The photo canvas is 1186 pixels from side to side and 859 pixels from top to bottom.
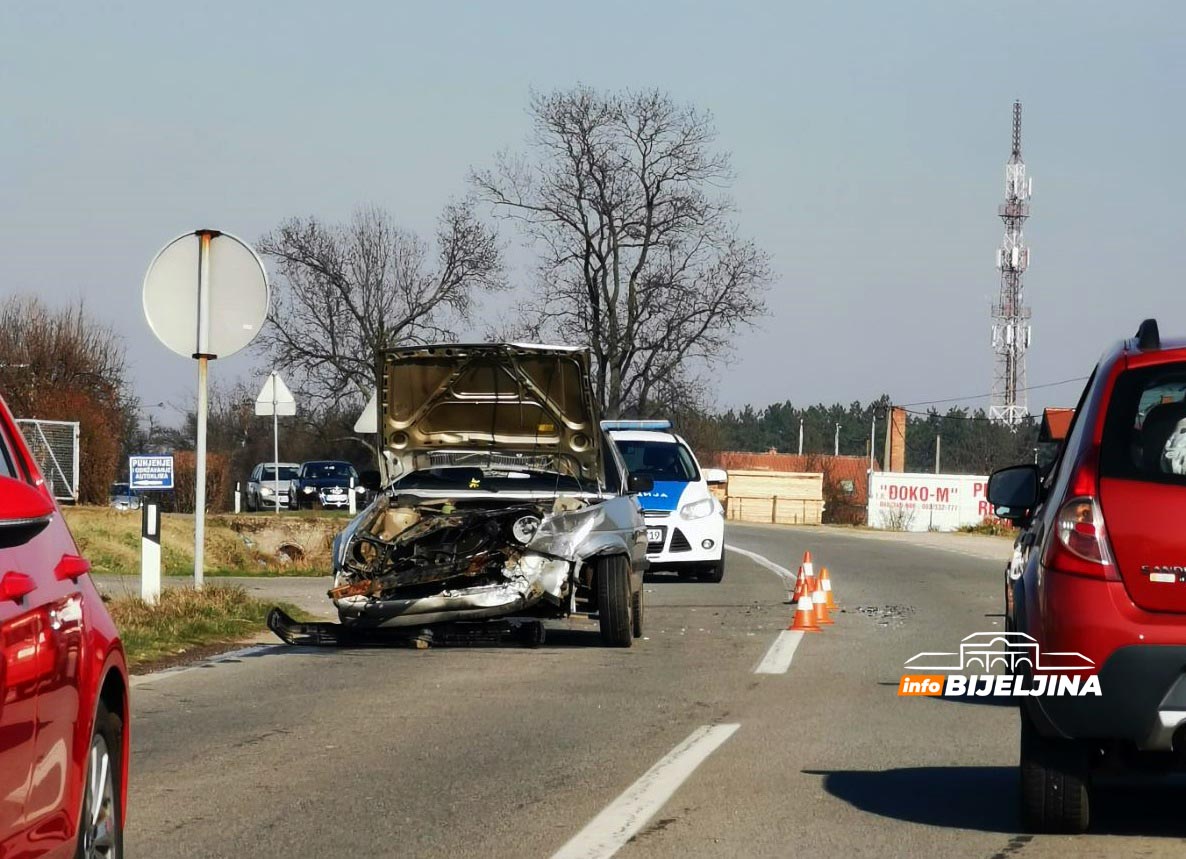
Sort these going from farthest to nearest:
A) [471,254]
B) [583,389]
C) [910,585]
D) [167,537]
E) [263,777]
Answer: [471,254] < [167,537] < [910,585] < [583,389] < [263,777]

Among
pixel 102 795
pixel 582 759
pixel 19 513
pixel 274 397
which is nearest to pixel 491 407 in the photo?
pixel 582 759

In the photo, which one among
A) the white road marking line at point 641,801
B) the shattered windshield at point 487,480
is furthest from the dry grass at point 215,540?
the white road marking line at point 641,801

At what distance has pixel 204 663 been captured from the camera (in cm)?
1190

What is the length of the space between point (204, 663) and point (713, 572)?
1029cm

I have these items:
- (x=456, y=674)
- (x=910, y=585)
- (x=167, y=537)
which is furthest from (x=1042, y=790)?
(x=167, y=537)

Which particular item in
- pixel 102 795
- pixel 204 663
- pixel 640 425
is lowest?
pixel 204 663

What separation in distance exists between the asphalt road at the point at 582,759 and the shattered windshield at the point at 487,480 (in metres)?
1.20

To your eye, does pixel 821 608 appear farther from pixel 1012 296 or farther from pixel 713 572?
pixel 1012 296

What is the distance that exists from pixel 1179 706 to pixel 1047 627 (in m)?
0.47

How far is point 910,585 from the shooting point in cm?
2117

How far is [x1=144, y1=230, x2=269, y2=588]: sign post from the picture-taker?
14.2 metres

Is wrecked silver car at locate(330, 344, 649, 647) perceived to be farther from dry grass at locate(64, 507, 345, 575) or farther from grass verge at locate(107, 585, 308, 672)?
dry grass at locate(64, 507, 345, 575)

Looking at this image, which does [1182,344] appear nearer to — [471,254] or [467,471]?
[467,471]

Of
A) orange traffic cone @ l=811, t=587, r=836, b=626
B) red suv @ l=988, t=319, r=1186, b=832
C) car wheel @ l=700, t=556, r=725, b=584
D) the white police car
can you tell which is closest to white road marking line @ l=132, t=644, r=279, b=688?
orange traffic cone @ l=811, t=587, r=836, b=626
